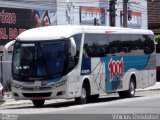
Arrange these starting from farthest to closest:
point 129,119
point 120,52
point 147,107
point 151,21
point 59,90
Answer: point 151,21, point 120,52, point 59,90, point 147,107, point 129,119

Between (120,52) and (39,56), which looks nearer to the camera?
(39,56)

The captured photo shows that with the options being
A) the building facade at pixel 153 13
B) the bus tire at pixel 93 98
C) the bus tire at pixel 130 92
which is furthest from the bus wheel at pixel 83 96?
the building facade at pixel 153 13

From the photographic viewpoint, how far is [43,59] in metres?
25.5

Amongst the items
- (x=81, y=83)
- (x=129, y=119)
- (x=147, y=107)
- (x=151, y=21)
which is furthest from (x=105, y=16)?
(x=129, y=119)

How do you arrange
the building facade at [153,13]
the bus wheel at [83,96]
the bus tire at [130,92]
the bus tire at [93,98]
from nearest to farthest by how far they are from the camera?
the bus wheel at [83,96] < the bus tire at [93,98] < the bus tire at [130,92] < the building facade at [153,13]

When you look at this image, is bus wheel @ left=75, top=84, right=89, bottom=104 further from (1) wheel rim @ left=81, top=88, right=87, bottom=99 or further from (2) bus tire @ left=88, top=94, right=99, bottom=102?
(2) bus tire @ left=88, top=94, right=99, bottom=102

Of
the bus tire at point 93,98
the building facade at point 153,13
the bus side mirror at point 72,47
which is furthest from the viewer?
the building facade at point 153,13

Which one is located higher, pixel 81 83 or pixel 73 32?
pixel 73 32

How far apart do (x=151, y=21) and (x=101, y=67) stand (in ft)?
121

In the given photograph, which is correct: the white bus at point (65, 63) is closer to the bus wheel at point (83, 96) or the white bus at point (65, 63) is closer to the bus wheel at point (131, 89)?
the bus wheel at point (83, 96)

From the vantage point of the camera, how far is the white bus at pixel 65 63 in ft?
83.5

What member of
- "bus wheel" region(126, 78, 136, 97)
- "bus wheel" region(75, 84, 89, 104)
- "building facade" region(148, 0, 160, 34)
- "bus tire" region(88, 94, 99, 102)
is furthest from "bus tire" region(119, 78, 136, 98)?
A: "building facade" region(148, 0, 160, 34)

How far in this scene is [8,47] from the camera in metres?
26.8

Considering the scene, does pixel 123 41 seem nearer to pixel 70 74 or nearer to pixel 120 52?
pixel 120 52
